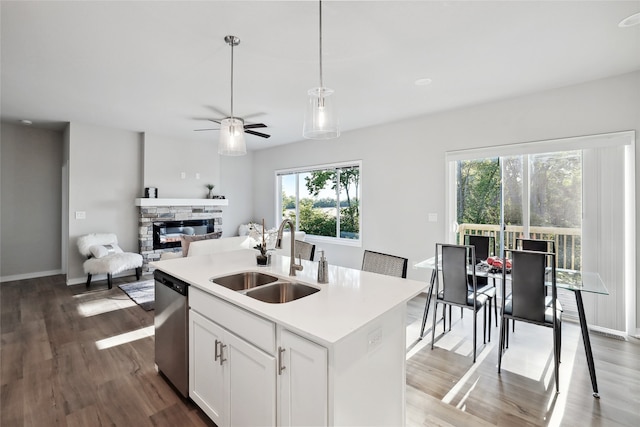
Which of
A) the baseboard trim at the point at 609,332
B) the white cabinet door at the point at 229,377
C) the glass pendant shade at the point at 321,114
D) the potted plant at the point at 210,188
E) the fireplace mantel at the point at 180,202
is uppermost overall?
the glass pendant shade at the point at 321,114

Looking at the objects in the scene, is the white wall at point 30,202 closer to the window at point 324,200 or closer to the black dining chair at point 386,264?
the window at point 324,200

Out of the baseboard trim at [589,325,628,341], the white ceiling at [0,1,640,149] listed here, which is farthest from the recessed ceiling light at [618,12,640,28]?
the baseboard trim at [589,325,628,341]

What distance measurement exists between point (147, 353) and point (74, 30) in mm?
2715

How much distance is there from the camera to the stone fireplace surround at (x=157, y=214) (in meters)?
5.43

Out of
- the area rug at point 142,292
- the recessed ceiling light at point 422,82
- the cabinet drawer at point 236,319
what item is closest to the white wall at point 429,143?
the recessed ceiling light at point 422,82

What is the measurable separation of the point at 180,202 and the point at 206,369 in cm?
467

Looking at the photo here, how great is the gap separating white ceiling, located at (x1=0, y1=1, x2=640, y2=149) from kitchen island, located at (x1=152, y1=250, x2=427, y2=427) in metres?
1.83

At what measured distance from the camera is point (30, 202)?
16.7ft

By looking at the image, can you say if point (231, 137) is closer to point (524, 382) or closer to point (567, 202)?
point (524, 382)

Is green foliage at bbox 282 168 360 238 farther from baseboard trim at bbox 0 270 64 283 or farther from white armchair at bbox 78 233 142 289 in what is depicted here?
baseboard trim at bbox 0 270 64 283

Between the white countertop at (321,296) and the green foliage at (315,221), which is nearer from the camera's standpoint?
the white countertop at (321,296)

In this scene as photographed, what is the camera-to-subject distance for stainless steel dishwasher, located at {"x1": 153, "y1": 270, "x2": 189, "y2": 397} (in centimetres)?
194

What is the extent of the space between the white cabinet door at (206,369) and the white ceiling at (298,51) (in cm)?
207

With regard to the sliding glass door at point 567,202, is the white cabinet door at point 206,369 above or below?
below
